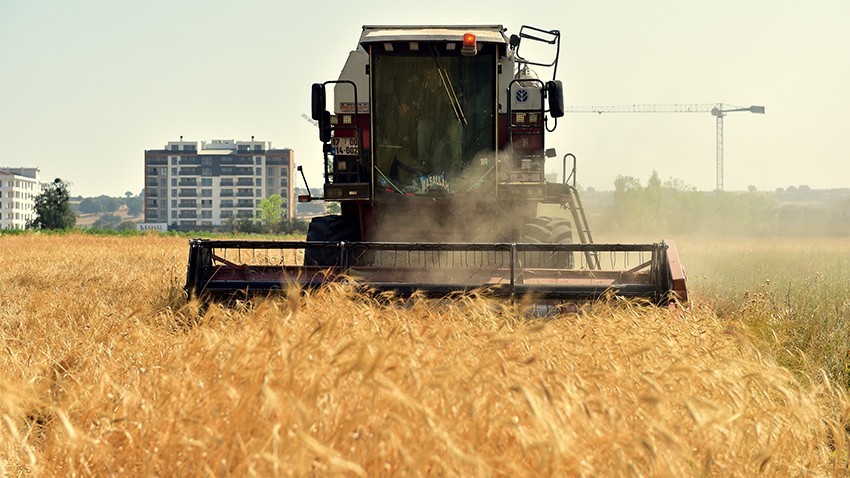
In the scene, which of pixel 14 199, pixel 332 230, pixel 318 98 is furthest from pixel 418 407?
pixel 14 199

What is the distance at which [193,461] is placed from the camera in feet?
8.73

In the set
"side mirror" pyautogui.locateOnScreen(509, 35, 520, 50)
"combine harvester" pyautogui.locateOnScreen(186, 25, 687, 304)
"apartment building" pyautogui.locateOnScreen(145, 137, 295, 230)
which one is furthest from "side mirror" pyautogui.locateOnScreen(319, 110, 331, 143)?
"apartment building" pyautogui.locateOnScreen(145, 137, 295, 230)

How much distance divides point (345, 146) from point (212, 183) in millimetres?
142642

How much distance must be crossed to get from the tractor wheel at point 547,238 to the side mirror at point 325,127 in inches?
80.3

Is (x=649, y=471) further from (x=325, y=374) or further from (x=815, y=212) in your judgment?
(x=815, y=212)

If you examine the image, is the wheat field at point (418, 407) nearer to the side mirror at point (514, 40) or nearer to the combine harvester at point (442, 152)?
the combine harvester at point (442, 152)

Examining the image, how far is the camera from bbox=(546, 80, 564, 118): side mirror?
8.22m

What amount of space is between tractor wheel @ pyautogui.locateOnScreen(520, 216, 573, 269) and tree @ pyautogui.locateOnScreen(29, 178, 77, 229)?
260 ft

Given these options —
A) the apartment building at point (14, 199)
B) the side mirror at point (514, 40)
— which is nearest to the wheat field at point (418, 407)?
the side mirror at point (514, 40)

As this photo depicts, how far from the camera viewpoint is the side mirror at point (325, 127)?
8.47 meters

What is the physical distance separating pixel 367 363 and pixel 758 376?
1457 mm

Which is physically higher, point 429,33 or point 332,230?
point 429,33

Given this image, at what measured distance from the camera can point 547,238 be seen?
820 cm

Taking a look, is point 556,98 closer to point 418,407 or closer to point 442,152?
point 442,152
